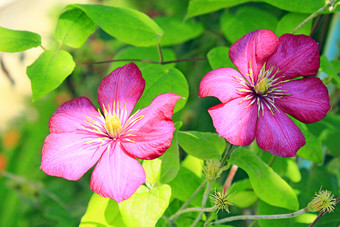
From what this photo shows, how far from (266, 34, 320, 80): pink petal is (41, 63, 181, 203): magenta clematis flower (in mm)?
167

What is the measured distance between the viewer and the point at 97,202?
51 cm

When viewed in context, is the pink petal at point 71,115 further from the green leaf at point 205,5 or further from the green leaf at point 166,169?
the green leaf at point 205,5

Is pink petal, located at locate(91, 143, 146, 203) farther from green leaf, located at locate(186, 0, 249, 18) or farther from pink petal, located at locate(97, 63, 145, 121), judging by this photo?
green leaf, located at locate(186, 0, 249, 18)

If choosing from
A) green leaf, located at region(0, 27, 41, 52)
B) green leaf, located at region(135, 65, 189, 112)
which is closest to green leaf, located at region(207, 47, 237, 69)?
green leaf, located at region(135, 65, 189, 112)

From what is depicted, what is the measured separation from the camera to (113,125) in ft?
1.55

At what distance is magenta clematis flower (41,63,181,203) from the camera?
43 centimetres

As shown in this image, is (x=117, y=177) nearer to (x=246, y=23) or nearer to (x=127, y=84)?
(x=127, y=84)

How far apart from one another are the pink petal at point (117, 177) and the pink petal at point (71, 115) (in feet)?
0.23

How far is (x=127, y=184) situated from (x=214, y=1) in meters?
0.35

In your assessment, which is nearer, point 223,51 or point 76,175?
point 76,175

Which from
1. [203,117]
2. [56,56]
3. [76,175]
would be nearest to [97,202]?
[76,175]

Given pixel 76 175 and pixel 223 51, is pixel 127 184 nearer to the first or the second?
pixel 76 175

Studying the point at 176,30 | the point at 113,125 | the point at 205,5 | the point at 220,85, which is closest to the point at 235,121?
the point at 220,85

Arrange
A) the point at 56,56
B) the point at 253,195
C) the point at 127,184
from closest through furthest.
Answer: the point at 127,184
the point at 56,56
the point at 253,195
